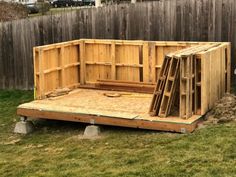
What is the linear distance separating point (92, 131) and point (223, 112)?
2.41 meters

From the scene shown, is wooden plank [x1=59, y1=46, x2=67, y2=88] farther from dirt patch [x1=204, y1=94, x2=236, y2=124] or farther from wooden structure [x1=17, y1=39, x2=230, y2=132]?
dirt patch [x1=204, y1=94, x2=236, y2=124]

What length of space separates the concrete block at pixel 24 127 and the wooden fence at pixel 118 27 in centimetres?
395

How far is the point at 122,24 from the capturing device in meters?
14.2

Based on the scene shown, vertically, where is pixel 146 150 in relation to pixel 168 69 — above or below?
below

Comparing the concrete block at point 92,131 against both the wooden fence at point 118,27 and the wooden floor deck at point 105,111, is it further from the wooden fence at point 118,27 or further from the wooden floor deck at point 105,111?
the wooden fence at point 118,27

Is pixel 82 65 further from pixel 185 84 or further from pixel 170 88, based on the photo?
pixel 185 84

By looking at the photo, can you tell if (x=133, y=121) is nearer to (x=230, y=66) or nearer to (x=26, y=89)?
(x=230, y=66)

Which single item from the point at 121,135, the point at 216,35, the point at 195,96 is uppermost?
the point at 216,35

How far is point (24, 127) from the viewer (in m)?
11.4

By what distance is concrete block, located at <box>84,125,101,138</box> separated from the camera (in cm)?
1037

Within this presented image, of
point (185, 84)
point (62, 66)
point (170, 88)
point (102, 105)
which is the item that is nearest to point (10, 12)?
point (62, 66)

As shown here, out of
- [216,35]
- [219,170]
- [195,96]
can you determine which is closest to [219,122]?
[195,96]

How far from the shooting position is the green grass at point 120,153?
7.79m

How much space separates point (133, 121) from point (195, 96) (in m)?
1.20
